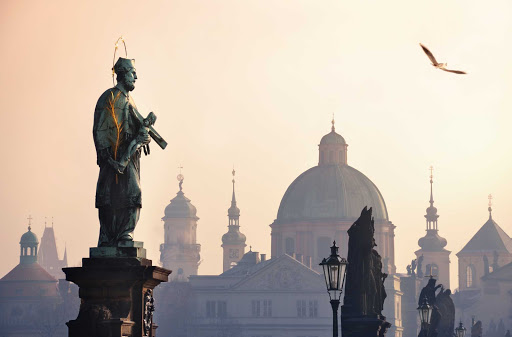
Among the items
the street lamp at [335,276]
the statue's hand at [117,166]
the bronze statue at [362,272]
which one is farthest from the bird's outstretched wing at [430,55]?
the bronze statue at [362,272]

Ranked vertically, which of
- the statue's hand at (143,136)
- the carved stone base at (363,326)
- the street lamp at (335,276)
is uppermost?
the statue's hand at (143,136)

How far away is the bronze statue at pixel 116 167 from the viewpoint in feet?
55.7

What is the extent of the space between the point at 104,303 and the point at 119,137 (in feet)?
5.11

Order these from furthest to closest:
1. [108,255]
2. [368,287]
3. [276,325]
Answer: [276,325]
[368,287]
[108,255]

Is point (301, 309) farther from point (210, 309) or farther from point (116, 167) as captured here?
point (116, 167)

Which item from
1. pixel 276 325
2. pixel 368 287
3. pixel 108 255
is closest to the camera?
pixel 108 255

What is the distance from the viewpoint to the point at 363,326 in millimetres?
27547

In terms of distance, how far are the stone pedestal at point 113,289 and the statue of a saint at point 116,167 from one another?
0.55ft

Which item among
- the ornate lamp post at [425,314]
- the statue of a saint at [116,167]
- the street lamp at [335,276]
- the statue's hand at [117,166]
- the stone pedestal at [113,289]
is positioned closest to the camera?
the stone pedestal at [113,289]

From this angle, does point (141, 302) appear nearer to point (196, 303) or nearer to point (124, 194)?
point (124, 194)

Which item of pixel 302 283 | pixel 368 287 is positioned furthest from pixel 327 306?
pixel 368 287

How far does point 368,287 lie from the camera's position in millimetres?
28328

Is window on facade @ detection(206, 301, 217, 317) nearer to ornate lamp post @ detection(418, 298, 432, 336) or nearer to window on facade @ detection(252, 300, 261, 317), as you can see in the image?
window on facade @ detection(252, 300, 261, 317)

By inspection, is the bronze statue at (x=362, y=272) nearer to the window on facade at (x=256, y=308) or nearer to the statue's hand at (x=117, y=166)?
the statue's hand at (x=117, y=166)
